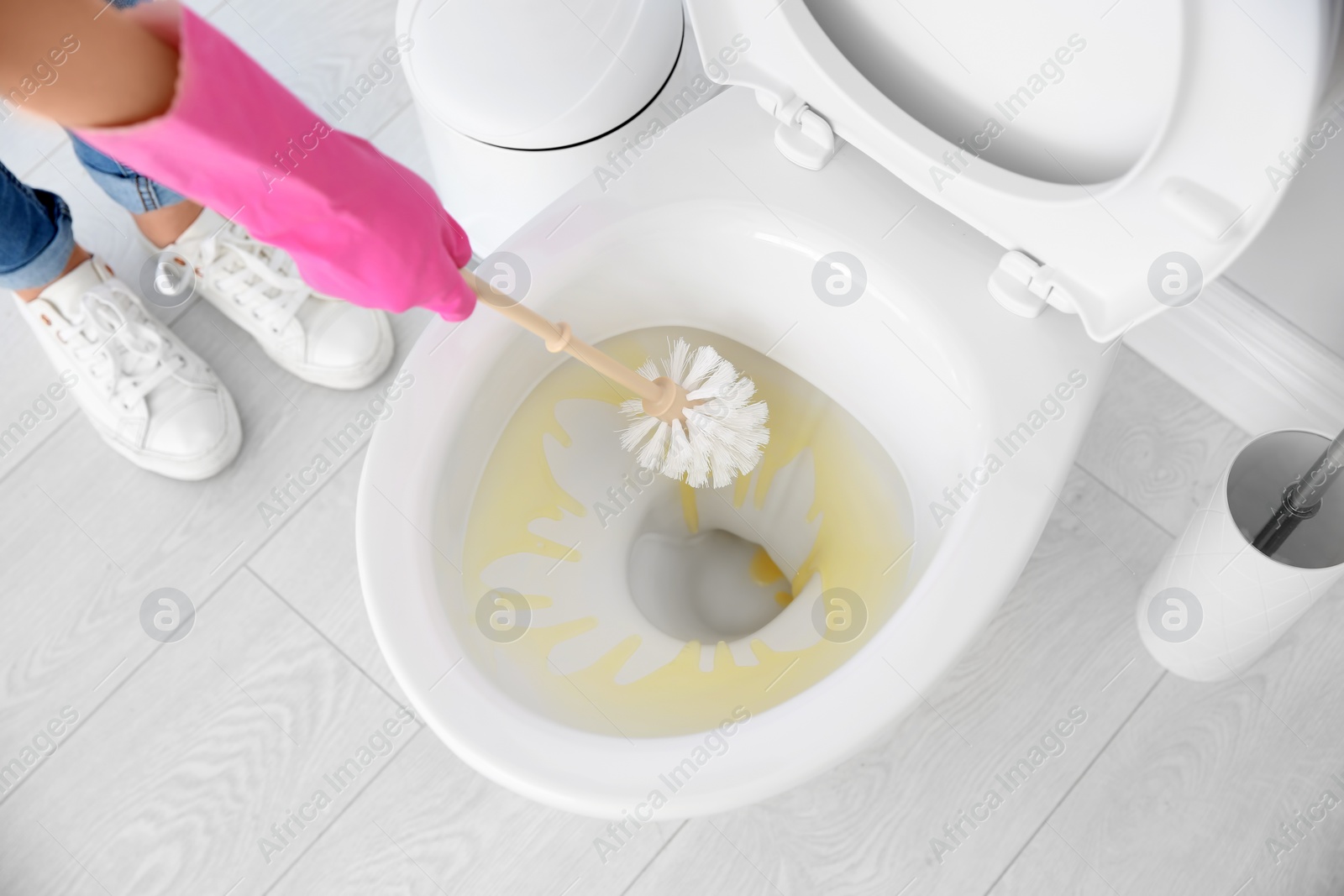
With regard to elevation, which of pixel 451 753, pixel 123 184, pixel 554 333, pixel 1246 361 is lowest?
pixel 451 753

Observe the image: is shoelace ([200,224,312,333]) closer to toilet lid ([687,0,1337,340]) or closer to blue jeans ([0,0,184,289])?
blue jeans ([0,0,184,289])

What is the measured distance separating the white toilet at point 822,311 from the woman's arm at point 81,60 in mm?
318

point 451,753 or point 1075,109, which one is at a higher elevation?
point 1075,109

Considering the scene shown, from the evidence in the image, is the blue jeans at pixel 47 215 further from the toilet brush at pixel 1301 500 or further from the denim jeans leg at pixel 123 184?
the toilet brush at pixel 1301 500

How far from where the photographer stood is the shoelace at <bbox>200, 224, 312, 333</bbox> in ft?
3.65

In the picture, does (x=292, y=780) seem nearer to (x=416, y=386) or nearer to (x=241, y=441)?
(x=241, y=441)

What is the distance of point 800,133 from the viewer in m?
0.73

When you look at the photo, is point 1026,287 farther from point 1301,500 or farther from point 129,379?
point 129,379

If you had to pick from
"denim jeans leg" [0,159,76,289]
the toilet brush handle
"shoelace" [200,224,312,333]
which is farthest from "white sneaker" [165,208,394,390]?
the toilet brush handle

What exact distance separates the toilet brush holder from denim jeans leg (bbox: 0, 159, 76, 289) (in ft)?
3.68

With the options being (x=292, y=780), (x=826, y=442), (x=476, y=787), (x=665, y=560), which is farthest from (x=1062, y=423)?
(x=292, y=780)

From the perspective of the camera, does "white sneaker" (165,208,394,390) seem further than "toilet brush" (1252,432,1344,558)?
Yes

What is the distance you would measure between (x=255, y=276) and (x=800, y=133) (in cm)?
67

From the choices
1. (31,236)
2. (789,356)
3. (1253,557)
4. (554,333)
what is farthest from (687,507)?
(31,236)
